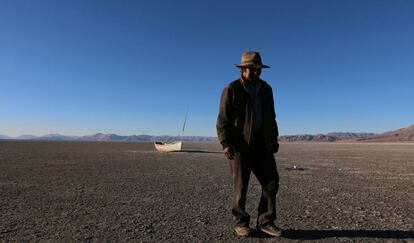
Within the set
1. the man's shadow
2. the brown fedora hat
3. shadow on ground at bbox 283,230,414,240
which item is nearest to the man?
the brown fedora hat

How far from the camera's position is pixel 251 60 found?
4.50 m

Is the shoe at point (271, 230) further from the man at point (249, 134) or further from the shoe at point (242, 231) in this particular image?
the shoe at point (242, 231)

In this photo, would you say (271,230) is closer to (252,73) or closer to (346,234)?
→ (346,234)

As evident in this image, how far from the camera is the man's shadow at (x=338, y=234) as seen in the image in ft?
15.2

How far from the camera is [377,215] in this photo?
6047mm

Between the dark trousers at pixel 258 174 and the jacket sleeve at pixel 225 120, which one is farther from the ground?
the jacket sleeve at pixel 225 120

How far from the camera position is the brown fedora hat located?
14.7ft

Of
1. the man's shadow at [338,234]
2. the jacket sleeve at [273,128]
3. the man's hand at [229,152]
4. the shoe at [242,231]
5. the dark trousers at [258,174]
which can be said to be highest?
the jacket sleeve at [273,128]

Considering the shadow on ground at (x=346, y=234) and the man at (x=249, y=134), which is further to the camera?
the shadow on ground at (x=346, y=234)

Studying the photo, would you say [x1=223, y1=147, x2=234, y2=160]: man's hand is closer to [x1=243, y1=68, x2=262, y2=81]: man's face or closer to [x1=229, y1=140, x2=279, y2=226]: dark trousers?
[x1=229, y1=140, x2=279, y2=226]: dark trousers

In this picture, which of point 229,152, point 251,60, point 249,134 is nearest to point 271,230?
point 229,152

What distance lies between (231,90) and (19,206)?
4456mm

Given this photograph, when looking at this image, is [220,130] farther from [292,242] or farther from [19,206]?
[19,206]

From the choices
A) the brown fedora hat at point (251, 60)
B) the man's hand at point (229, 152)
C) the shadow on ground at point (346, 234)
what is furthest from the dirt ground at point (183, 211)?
the brown fedora hat at point (251, 60)
